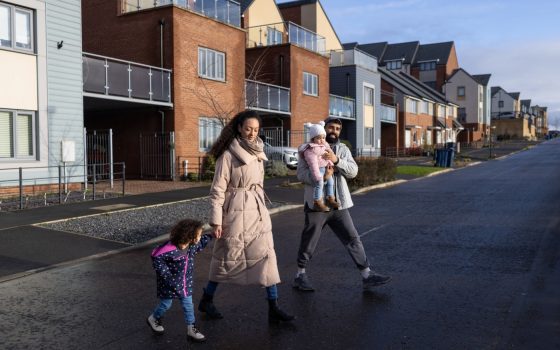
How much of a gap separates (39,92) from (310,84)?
1888cm

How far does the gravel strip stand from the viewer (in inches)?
372

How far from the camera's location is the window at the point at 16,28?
47.2ft

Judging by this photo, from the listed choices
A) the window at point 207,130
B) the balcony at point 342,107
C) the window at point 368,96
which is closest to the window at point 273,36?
the balcony at point 342,107

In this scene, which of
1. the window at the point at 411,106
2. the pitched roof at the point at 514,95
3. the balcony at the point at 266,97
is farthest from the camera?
the pitched roof at the point at 514,95

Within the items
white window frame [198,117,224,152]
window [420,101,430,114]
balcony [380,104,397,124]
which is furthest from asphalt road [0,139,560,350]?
window [420,101,430,114]

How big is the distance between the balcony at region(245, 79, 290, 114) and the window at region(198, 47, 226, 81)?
171 centimetres

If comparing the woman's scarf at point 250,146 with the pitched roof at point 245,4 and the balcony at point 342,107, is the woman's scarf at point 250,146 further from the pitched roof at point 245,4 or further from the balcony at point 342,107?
the balcony at point 342,107

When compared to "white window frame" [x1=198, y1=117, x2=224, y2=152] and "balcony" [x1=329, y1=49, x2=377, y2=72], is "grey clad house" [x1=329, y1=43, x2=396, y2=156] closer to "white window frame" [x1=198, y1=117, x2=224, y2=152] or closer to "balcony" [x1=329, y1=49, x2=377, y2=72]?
"balcony" [x1=329, y1=49, x2=377, y2=72]

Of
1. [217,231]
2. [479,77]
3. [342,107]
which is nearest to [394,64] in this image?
[479,77]

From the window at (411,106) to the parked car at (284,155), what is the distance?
2622 cm

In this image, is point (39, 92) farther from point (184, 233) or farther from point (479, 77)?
point (479, 77)

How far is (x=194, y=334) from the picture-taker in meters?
4.31

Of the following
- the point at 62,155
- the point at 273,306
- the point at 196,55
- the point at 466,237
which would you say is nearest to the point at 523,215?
the point at 466,237

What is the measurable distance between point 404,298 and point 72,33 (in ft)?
46.9
